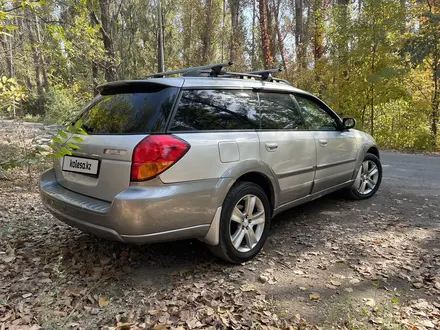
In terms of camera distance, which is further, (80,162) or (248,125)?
(248,125)

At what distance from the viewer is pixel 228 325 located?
2.09 meters

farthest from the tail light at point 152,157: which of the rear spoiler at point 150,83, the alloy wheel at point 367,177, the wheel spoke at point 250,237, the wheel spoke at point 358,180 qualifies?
the alloy wheel at point 367,177

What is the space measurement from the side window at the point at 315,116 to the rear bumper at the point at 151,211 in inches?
63.7

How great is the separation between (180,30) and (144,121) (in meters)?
19.6

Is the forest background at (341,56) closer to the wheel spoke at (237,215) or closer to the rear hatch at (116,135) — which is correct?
the rear hatch at (116,135)

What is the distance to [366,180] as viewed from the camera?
482cm

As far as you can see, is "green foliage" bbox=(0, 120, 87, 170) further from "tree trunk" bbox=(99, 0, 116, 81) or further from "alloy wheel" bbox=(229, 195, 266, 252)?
"tree trunk" bbox=(99, 0, 116, 81)

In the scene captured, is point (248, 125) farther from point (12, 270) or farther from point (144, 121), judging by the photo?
point (12, 270)

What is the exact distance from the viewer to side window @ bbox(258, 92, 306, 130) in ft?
10.6

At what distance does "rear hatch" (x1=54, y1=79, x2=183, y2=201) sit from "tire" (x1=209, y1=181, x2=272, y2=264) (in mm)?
841

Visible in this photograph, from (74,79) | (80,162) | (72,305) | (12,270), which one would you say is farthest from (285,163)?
(74,79)

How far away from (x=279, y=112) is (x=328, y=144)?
0.87m

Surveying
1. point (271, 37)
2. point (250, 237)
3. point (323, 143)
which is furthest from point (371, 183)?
point (271, 37)

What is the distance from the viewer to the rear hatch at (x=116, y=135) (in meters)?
2.37
